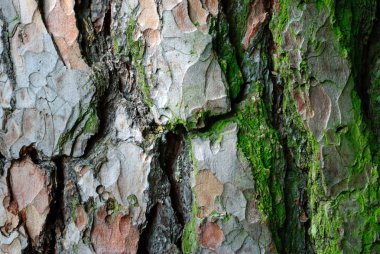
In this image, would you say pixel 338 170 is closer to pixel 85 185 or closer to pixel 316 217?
pixel 316 217

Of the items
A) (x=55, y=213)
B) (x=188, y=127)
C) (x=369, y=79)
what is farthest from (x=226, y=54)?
(x=55, y=213)

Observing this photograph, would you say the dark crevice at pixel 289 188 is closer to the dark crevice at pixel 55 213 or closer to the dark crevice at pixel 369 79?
the dark crevice at pixel 369 79

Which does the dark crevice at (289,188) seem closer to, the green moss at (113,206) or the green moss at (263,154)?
the green moss at (263,154)

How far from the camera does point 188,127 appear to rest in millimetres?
800

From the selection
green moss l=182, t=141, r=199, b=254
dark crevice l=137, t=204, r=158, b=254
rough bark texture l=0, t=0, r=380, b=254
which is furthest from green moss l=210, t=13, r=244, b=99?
dark crevice l=137, t=204, r=158, b=254

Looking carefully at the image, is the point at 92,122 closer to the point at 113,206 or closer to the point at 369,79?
the point at 113,206

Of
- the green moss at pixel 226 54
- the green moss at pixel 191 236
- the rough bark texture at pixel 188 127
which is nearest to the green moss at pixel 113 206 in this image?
the rough bark texture at pixel 188 127

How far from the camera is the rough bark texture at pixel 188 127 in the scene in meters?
0.80

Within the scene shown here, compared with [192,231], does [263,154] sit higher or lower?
higher

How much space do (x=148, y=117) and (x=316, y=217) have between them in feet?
0.96

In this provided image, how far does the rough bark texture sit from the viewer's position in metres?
0.80

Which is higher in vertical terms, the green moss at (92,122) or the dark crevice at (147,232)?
the green moss at (92,122)

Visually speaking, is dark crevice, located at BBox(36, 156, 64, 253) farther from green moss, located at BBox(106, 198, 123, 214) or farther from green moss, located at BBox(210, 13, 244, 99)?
green moss, located at BBox(210, 13, 244, 99)

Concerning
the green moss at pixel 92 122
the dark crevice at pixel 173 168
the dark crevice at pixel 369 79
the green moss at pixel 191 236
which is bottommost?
the green moss at pixel 191 236
